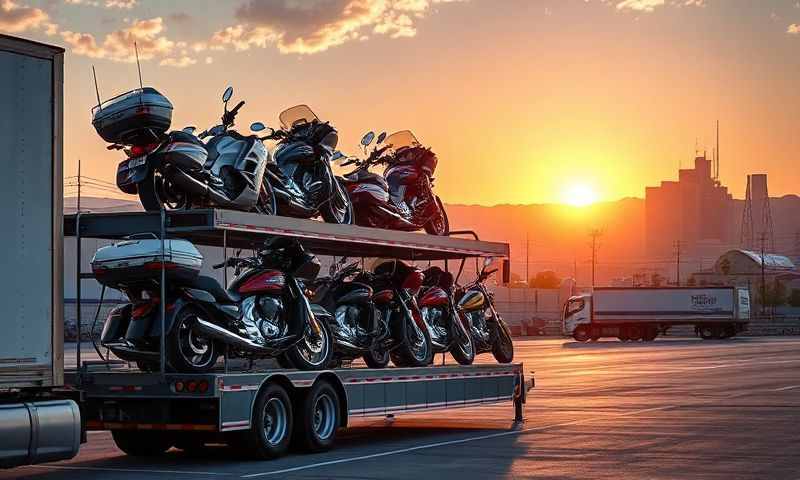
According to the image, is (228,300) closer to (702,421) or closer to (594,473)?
(594,473)

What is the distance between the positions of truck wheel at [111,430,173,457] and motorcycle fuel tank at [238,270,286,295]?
2113mm

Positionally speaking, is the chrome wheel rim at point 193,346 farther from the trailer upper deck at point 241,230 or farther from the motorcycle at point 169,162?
the motorcycle at point 169,162

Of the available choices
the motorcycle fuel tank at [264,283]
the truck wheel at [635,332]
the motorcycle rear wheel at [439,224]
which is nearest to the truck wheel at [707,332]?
the truck wheel at [635,332]

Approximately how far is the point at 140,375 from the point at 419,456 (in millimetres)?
3598

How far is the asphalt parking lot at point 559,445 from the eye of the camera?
14.4 meters

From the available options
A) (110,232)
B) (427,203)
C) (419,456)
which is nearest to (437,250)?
(427,203)

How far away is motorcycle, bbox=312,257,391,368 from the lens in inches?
723

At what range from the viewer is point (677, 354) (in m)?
55.0

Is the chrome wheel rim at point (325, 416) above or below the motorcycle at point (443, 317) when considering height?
below

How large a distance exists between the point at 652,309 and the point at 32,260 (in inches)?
2885

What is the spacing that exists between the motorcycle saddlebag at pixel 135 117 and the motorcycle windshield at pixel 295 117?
3.65m

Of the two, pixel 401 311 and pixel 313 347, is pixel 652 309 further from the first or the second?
pixel 313 347

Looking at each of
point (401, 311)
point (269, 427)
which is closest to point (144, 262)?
point (269, 427)

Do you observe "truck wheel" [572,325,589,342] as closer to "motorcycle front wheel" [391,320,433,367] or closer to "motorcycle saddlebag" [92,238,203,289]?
"motorcycle front wheel" [391,320,433,367]
